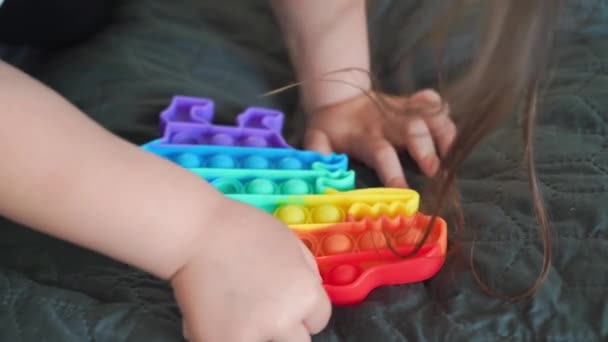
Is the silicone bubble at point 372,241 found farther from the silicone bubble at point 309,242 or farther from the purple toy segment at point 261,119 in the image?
the purple toy segment at point 261,119

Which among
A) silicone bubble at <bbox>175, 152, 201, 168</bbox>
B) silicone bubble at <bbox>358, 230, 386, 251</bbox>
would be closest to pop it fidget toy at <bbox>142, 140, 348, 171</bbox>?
silicone bubble at <bbox>175, 152, 201, 168</bbox>

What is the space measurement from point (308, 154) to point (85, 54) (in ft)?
1.03

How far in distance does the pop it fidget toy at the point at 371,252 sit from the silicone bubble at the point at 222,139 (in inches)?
5.9

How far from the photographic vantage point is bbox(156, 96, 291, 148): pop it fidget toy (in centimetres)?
65

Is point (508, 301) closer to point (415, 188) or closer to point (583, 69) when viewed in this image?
point (415, 188)

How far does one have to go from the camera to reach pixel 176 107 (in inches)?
27.1

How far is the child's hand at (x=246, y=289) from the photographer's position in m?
0.45

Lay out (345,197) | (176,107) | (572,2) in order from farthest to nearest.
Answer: (572,2), (176,107), (345,197)

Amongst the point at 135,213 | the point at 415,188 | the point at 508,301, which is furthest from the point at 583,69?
the point at 135,213

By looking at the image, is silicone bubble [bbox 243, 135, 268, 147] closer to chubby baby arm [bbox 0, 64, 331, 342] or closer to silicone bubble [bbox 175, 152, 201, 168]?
silicone bubble [bbox 175, 152, 201, 168]

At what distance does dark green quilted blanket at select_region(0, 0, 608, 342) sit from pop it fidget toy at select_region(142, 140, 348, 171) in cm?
6

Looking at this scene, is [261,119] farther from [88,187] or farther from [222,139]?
[88,187]

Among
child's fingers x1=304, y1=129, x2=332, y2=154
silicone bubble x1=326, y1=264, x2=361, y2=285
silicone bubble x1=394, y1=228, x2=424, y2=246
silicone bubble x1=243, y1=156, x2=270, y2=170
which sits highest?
silicone bubble x1=243, y1=156, x2=270, y2=170

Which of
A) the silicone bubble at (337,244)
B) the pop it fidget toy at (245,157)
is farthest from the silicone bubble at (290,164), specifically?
the silicone bubble at (337,244)
